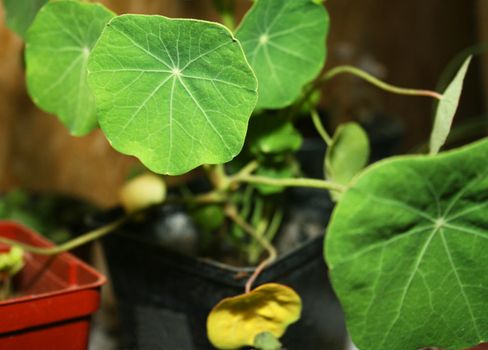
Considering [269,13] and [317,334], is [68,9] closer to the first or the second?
[269,13]

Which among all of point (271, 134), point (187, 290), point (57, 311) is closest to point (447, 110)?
point (271, 134)

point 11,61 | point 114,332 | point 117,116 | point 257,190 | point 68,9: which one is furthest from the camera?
point 11,61

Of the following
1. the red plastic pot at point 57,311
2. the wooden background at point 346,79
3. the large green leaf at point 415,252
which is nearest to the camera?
the large green leaf at point 415,252

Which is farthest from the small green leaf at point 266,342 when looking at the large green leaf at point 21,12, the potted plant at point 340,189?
the large green leaf at point 21,12

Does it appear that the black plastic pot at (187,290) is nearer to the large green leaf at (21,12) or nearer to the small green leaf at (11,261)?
the small green leaf at (11,261)

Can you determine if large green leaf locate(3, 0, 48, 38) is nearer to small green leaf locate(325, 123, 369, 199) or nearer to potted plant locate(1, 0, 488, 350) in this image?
potted plant locate(1, 0, 488, 350)

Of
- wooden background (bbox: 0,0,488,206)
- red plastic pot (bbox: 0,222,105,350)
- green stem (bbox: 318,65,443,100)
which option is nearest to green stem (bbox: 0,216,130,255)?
red plastic pot (bbox: 0,222,105,350)

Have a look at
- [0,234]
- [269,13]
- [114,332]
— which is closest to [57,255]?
[0,234]
